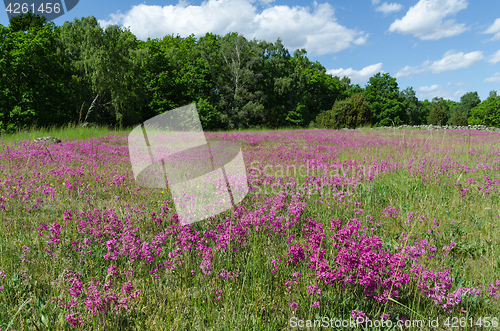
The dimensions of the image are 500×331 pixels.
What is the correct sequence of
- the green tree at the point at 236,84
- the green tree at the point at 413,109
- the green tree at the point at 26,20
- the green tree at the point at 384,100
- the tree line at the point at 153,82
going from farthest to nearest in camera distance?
the green tree at the point at 413,109, the green tree at the point at 384,100, the green tree at the point at 236,84, the green tree at the point at 26,20, the tree line at the point at 153,82

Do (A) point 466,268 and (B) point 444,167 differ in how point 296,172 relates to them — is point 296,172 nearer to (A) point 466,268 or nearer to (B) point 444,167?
(B) point 444,167

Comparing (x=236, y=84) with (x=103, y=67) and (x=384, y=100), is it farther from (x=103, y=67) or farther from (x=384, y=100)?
(x=384, y=100)

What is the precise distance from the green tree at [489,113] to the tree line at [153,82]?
2053cm

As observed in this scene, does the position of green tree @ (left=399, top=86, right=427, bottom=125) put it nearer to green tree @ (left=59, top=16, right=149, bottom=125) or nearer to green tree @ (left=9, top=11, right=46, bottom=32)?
green tree @ (left=59, top=16, right=149, bottom=125)

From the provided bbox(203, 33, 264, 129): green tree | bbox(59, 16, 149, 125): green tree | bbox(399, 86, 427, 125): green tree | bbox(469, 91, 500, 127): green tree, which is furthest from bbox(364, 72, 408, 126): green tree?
bbox(59, 16, 149, 125): green tree

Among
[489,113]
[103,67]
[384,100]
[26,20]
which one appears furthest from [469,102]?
[26,20]

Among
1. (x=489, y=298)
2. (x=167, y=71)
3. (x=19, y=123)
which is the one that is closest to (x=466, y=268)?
(x=489, y=298)

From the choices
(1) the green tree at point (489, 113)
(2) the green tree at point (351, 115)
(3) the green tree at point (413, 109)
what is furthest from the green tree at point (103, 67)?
(1) the green tree at point (489, 113)

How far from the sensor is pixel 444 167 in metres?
5.84

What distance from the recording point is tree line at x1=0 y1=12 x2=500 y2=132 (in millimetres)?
19719

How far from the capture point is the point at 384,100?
62.1 meters

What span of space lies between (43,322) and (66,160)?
6085mm

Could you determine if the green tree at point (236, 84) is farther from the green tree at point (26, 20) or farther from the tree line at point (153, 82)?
the green tree at point (26, 20)

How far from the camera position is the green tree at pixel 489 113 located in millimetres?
79438
